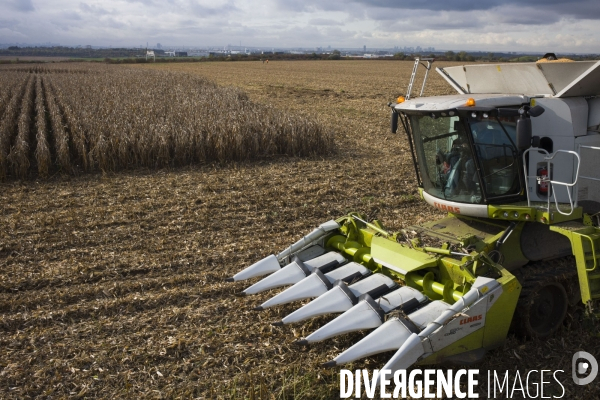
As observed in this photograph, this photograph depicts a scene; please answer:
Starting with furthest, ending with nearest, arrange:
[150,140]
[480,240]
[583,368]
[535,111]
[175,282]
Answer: [150,140] < [175,282] < [480,240] < [535,111] < [583,368]

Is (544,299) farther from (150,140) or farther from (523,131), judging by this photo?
(150,140)

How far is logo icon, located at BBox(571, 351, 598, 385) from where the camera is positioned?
4172 millimetres

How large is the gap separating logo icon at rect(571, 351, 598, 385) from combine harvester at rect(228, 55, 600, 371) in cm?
36

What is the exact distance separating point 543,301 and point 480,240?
2.52ft

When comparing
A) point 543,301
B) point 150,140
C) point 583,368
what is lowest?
point 583,368

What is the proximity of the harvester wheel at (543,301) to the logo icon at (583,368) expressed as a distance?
33 centimetres

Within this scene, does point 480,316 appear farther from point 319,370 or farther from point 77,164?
point 77,164

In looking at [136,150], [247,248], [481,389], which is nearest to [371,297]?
[481,389]

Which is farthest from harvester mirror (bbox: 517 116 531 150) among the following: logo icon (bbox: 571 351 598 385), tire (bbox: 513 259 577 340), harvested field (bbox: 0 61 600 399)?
logo icon (bbox: 571 351 598 385)

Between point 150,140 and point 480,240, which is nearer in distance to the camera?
point 480,240

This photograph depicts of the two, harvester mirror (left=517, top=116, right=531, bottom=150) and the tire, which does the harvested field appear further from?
harvester mirror (left=517, top=116, right=531, bottom=150)

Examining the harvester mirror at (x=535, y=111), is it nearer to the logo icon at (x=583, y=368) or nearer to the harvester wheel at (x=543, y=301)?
the harvester wheel at (x=543, y=301)

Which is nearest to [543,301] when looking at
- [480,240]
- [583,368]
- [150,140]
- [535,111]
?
[583,368]

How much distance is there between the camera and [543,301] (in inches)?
186
